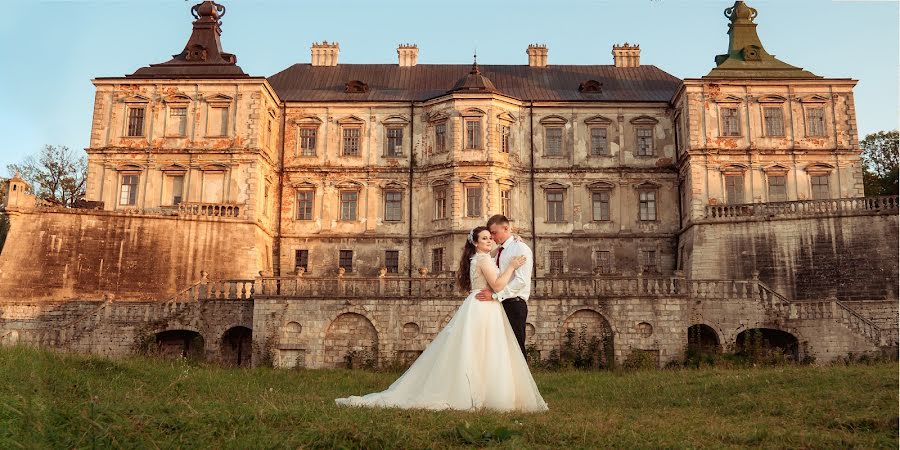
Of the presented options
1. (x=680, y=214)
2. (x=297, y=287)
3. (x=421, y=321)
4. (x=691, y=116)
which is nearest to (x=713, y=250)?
(x=680, y=214)

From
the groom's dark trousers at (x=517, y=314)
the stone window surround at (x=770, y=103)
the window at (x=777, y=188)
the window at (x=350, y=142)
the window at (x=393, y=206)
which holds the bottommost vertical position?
the groom's dark trousers at (x=517, y=314)

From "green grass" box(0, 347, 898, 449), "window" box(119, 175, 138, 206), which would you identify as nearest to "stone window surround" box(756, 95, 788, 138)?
"green grass" box(0, 347, 898, 449)

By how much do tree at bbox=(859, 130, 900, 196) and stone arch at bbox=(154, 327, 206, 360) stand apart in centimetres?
3719

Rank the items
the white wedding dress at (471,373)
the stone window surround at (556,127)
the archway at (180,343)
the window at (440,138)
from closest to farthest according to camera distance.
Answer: the white wedding dress at (471,373)
the archway at (180,343)
the window at (440,138)
the stone window surround at (556,127)

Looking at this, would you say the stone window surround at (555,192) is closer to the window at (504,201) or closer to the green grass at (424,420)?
the window at (504,201)

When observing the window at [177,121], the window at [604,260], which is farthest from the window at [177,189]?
the window at [604,260]

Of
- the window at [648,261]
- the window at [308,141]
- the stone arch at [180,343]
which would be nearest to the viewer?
the stone arch at [180,343]

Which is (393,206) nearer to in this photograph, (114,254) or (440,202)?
(440,202)

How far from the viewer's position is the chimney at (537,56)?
141ft

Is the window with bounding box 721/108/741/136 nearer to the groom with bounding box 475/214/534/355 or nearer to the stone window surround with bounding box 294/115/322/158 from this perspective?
the stone window surround with bounding box 294/115/322/158

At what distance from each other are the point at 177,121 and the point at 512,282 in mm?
29904

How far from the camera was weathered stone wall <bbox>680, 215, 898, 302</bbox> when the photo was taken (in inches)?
1216

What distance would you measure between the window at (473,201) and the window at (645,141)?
343 inches

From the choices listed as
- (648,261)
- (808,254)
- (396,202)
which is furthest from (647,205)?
(396,202)
